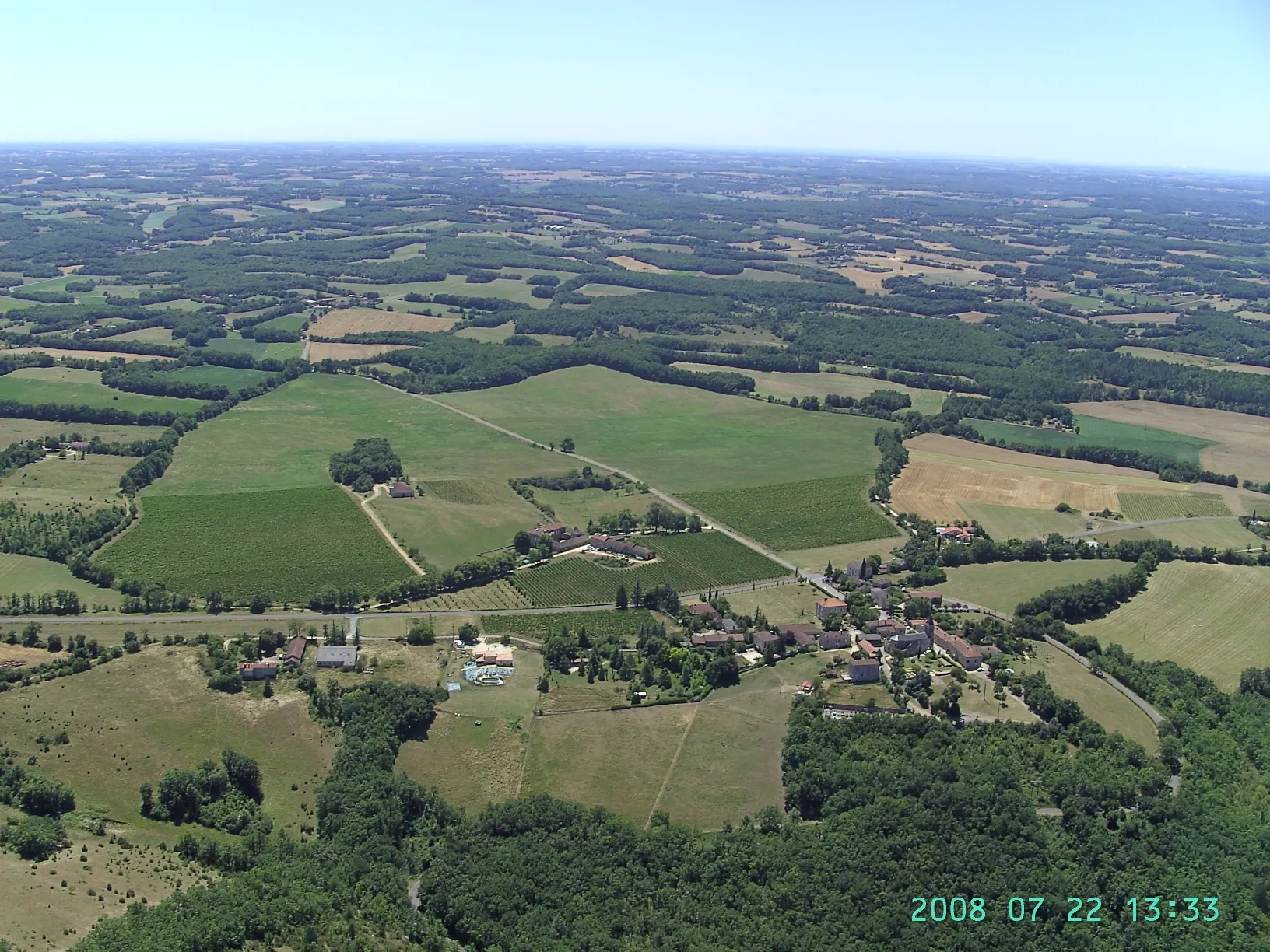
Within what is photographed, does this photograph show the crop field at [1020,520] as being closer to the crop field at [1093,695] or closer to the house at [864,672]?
the crop field at [1093,695]

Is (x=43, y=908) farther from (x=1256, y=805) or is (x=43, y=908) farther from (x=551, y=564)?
(x=1256, y=805)

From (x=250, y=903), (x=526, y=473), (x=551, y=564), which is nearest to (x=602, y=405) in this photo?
(x=526, y=473)

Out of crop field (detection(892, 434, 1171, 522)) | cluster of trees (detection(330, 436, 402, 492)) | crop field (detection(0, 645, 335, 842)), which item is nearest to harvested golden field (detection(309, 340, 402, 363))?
cluster of trees (detection(330, 436, 402, 492))

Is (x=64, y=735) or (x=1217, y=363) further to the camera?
(x=1217, y=363)

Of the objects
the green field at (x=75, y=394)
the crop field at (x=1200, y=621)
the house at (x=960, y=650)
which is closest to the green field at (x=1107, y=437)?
the crop field at (x=1200, y=621)

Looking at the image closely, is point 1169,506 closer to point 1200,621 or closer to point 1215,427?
point 1200,621

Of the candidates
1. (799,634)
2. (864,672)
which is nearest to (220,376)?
(799,634)
